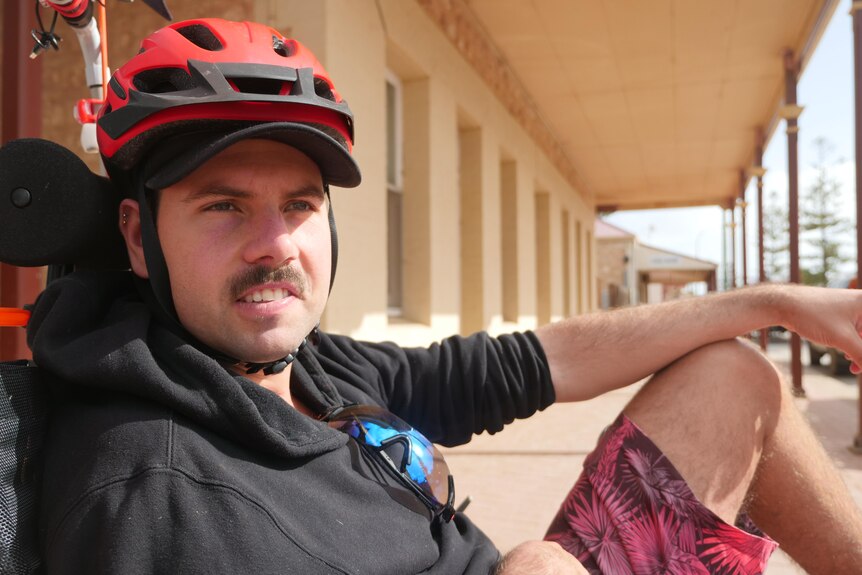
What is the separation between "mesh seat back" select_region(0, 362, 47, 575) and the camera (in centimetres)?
111

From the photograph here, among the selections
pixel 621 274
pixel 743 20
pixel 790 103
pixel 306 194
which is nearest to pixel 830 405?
pixel 790 103

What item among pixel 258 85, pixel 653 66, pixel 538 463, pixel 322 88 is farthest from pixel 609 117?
pixel 258 85

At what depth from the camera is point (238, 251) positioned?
1505mm

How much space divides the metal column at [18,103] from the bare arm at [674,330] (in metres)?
2.65

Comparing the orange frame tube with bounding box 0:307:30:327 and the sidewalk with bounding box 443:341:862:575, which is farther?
the sidewalk with bounding box 443:341:862:575

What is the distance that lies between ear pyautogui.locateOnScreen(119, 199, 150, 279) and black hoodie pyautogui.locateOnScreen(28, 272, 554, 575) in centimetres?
5

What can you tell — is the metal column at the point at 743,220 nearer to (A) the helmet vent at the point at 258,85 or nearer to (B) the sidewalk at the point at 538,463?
(B) the sidewalk at the point at 538,463

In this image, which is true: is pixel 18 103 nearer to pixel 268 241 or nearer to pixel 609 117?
pixel 268 241

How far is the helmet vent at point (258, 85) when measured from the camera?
4.81 feet

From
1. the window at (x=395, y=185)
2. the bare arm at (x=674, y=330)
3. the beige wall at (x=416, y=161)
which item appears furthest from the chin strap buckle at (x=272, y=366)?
the window at (x=395, y=185)

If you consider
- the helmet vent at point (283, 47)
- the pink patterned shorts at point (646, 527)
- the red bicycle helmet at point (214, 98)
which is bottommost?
the pink patterned shorts at point (646, 527)

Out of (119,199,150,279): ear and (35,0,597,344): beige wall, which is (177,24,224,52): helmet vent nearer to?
(119,199,150,279): ear

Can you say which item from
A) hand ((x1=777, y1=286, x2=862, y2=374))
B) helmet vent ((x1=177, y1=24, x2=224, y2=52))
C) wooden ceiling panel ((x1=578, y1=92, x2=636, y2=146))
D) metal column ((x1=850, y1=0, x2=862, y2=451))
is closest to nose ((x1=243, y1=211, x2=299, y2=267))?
helmet vent ((x1=177, y1=24, x2=224, y2=52))

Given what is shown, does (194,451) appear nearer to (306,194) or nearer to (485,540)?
(306,194)
